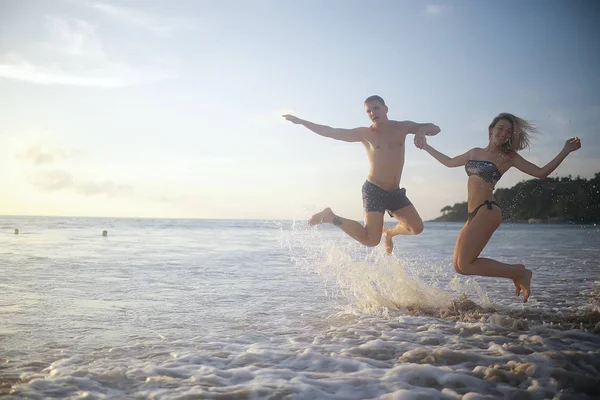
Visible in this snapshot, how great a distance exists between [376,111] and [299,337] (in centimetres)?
358

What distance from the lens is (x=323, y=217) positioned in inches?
266

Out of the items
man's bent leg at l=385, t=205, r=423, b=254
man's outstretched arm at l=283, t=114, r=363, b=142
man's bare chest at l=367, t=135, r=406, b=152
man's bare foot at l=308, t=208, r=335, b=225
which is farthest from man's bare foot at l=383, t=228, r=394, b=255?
man's outstretched arm at l=283, t=114, r=363, b=142

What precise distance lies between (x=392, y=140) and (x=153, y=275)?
6416mm

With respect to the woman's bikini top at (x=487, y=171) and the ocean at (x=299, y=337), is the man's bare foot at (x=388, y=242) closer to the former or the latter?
the ocean at (x=299, y=337)

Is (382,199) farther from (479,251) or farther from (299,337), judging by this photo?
(299,337)

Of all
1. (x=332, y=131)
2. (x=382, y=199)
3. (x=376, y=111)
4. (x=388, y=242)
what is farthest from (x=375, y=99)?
(x=388, y=242)

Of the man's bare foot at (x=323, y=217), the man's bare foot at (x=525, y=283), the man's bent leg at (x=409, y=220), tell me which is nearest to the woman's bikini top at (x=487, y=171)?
the man's bare foot at (x=525, y=283)

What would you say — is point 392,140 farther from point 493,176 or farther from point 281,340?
point 281,340

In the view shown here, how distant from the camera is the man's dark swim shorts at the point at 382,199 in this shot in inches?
267

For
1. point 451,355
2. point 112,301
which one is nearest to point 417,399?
point 451,355

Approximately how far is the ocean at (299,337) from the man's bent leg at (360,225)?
110 centimetres

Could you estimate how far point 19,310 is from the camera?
20.1 feet

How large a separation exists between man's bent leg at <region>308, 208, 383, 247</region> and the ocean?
1095 millimetres

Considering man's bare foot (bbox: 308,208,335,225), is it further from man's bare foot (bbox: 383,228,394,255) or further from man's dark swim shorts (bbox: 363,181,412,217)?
man's bare foot (bbox: 383,228,394,255)
